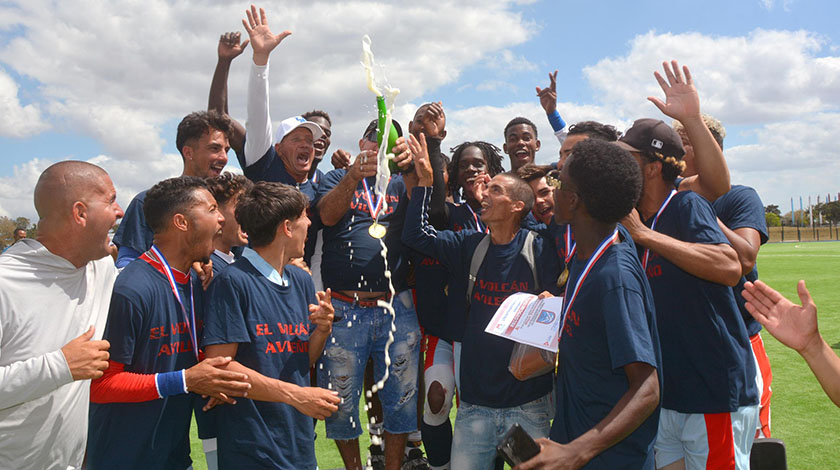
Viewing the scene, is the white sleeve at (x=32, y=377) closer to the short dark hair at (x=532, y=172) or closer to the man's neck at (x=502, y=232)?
the man's neck at (x=502, y=232)

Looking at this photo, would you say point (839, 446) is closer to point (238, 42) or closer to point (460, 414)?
point (460, 414)

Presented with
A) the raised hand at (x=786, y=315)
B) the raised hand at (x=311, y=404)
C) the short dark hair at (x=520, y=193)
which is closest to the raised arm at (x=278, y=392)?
the raised hand at (x=311, y=404)

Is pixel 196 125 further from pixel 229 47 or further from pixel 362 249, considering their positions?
pixel 362 249

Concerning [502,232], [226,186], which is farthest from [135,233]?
[502,232]

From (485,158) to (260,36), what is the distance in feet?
7.57

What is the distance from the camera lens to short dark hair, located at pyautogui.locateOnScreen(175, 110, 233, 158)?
4594mm

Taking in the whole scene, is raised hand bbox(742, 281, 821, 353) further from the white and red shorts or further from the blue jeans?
the blue jeans

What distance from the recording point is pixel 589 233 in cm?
262

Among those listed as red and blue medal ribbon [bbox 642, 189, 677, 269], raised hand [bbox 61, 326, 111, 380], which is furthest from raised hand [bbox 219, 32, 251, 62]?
red and blue medal ribbon [bbox 642, 189, 677, 269]

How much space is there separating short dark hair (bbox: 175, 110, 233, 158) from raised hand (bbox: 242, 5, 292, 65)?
671 mm

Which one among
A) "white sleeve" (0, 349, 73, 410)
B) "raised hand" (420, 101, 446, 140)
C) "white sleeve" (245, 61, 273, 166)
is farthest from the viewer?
"white sleeve" (245, 61, 273, 166)

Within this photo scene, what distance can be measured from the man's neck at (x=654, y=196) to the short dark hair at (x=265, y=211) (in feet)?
6.71

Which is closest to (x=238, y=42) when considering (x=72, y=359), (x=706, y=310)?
(x=72, y=359)

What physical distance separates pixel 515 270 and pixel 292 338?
161 cm
